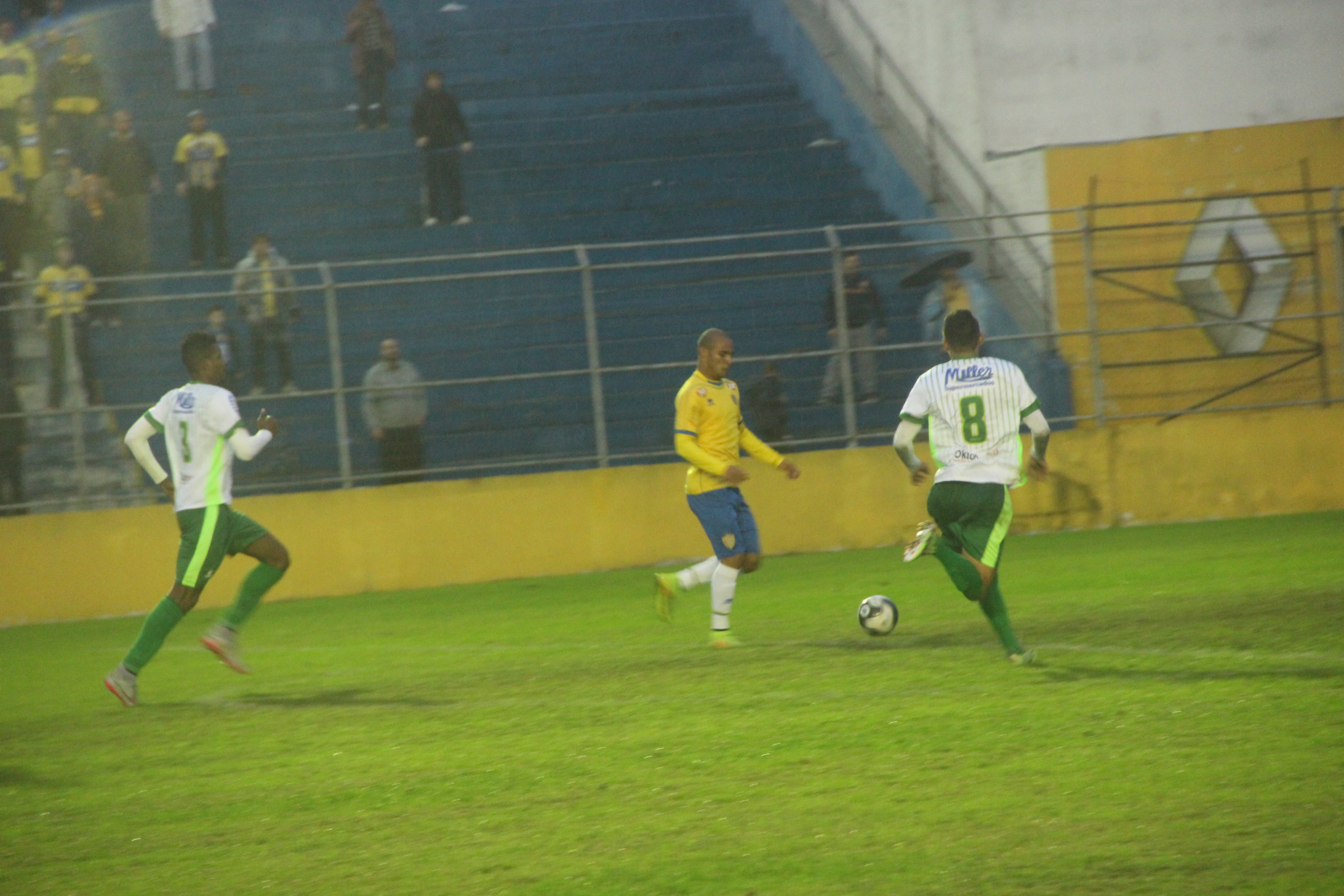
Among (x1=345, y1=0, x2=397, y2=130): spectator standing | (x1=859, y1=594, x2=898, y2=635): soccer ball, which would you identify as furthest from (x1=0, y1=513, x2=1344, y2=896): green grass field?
(x1=345, y1=0, x2=397, y2=130): spectator standing

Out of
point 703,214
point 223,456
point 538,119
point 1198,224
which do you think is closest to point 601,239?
point 703,214

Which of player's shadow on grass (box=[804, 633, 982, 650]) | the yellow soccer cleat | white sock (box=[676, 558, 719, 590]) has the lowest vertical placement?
player's shadow on grass (box=[804, 633, 982, 650])

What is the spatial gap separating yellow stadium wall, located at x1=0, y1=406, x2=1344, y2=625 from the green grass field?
3665mm

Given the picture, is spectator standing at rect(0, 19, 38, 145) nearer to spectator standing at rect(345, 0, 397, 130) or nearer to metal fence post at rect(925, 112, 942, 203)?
spectator standing at rect(345, 0, 397, 130)

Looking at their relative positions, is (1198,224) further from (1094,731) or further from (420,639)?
(1094,731)

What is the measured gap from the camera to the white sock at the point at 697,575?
1063cm

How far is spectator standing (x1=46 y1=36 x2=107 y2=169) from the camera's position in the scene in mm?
23047

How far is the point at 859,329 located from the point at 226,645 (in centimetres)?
886

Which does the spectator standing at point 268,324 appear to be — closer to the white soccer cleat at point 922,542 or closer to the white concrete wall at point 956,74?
the white soccer cleat at point 922,542

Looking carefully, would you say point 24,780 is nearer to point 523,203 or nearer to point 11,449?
point 11,449

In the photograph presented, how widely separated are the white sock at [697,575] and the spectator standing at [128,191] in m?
13.5

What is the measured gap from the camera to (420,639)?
12219 millimetres

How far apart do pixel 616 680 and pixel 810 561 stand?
21.9ft

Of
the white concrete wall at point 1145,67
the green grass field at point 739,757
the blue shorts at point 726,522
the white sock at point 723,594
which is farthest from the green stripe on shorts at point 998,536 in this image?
the white concrete wall at point 1145,67
